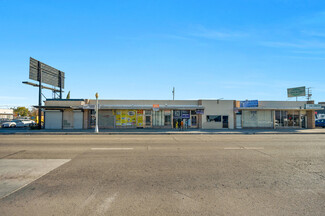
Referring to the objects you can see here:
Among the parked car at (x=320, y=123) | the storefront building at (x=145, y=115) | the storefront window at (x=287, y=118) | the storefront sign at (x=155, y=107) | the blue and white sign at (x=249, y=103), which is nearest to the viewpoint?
the storefront sign at (x=155, y=107)

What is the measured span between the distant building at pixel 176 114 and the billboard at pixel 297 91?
9.07 metres

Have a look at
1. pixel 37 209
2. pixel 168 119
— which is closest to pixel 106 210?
pixel 37 209

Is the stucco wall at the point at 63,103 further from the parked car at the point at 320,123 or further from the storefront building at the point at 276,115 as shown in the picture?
the parked car at the point at 320,123

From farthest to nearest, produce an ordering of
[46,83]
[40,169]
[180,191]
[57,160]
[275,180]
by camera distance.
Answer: [46,83] → [57,160] → [40,169] → [275,180] → [180,191]

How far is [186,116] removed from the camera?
89.8ft

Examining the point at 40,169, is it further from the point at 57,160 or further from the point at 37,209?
the point at 37,209

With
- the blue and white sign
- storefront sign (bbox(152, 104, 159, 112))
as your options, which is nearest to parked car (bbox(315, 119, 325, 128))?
the blue and white sign

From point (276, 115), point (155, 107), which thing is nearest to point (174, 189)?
point (155, 107)

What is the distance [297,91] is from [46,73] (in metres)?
47.1

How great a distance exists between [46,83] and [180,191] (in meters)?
32.5

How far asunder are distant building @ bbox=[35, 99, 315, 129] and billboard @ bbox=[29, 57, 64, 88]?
195 inches

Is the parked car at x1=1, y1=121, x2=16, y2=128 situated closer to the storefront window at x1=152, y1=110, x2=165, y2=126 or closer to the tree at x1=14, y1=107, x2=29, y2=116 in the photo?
the storefront window at x1=152, y1=110, x2=165, y2=126

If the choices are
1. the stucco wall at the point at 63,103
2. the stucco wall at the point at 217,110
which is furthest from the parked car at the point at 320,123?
the stucco wall at the point at 63,103

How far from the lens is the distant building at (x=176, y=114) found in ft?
86.4
